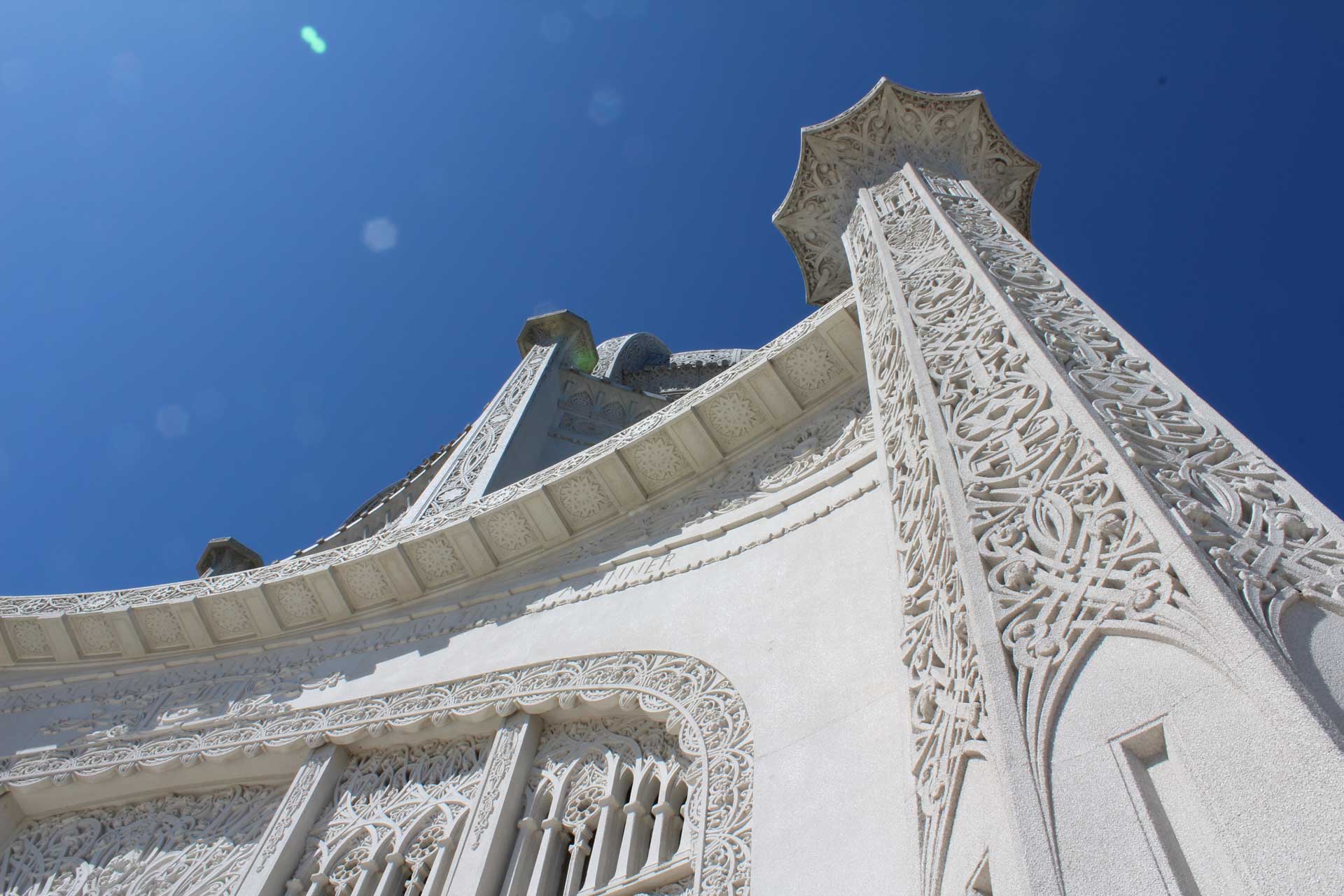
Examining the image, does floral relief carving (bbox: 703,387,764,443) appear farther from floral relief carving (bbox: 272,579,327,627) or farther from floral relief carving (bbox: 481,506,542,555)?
floral relief carving (bbox: 272,579,327,627)

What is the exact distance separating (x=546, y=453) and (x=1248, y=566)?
8.45m

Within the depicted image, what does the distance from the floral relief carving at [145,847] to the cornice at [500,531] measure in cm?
128

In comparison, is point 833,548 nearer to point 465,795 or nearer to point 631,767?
point 631,767

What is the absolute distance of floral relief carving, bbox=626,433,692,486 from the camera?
595 centimetres

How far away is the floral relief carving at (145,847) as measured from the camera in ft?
15.1

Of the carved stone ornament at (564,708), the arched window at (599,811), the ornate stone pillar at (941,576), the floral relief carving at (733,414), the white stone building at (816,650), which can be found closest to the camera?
the white stone building at (816,650)

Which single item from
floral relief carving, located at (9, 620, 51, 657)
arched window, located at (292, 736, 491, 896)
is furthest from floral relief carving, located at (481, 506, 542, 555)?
floral relief carving, located at (9, 620, 51, 657)

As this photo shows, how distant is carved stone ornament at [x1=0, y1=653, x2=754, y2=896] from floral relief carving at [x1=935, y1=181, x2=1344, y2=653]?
1.69m

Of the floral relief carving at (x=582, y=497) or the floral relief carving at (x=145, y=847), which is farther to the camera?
the floral relief carving at (x=582, y=497)

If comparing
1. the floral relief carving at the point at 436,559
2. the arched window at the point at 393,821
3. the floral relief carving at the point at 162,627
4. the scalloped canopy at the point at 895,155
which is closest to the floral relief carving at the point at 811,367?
the scalloped canopy at the point at 895,155

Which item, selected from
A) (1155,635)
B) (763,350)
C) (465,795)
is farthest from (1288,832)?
(763,350)

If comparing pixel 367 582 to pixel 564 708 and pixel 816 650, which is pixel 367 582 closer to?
pixel 564 708

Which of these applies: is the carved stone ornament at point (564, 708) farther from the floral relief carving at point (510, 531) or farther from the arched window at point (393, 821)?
the floral relief carving at point (510, 531)

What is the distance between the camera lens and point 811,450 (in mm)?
5324
